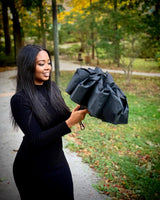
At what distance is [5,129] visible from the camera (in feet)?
17.6

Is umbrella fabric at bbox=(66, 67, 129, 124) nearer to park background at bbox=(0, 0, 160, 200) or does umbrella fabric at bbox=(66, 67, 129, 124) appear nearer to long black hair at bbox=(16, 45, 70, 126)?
long black hair at bbox=(16, 45, 70, 126)

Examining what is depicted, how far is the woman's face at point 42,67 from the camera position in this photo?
1.73 meters

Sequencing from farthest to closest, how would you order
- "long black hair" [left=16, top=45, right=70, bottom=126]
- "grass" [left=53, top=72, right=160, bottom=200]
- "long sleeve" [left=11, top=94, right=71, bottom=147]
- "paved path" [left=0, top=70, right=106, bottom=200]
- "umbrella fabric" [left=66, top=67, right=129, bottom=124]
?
"grass" [left=53, top=72, right=160, bottom=200], "paved path" [left=0, top=70, right=106, bottom=200], "long black hair" [left=16, top=45, right=70, bottom=126], "long sleeve" [left=11, top=94, right=71, bottom=147], "umbrella fabric" [left=66, top=67, right=129, bottom=124]

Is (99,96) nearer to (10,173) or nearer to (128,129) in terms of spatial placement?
(10,173)

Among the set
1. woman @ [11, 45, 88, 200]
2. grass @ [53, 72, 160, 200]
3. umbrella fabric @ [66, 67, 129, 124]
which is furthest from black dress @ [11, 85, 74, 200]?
grass @ [53, 72, 160, 200]

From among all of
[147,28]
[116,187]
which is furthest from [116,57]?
[116,187]

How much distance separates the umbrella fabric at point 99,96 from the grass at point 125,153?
2262 mm

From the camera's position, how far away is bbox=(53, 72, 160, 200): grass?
3252 mm

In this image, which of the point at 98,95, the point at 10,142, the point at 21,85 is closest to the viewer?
the point at 98,95

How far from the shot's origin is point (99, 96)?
1.32m

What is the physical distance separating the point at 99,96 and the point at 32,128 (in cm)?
67

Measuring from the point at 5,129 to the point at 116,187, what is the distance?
3.70 m

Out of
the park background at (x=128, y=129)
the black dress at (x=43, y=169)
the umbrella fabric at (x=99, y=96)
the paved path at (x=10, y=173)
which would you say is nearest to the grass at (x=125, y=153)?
the park background at (x=128, y=129)

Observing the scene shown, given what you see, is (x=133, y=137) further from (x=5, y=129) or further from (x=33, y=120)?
(x=33, y=120)
